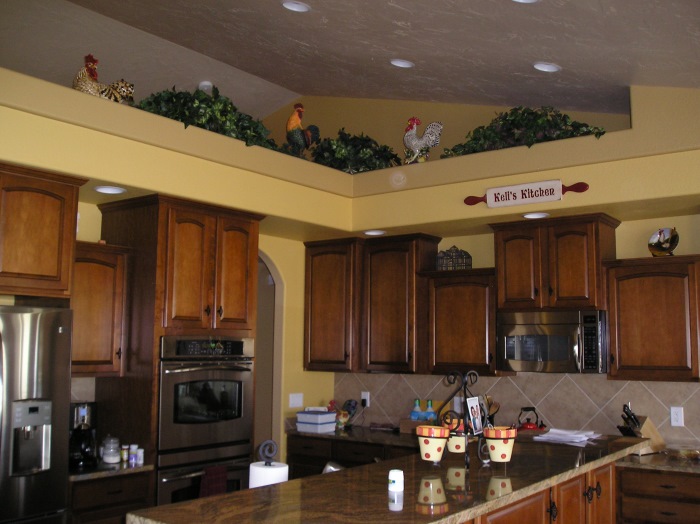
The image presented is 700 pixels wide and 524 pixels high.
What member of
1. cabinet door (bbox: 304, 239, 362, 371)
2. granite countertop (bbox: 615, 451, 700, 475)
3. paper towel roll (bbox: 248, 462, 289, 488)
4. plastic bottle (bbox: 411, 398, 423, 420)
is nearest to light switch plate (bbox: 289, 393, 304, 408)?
cabinet door (bbox: 304, 239, 362, 371)

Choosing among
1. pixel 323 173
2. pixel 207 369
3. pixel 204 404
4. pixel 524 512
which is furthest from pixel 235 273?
pixel 524 512

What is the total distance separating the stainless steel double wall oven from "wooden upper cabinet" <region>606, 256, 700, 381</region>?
241 cm

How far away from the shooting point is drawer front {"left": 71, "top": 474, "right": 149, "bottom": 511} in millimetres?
3854

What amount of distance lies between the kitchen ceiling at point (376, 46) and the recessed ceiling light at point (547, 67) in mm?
40

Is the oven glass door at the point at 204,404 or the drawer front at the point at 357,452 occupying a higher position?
the oven glass door at the point at 204,404

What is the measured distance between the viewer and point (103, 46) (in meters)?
5.23

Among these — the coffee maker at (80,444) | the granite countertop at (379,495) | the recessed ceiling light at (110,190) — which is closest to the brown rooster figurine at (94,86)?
the recessed ceiling light at (110,190)

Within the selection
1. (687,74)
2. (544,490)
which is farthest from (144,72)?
(544,490)

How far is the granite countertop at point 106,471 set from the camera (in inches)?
152

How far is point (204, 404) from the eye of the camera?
4578 millimetres

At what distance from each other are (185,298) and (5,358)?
3.96 feet

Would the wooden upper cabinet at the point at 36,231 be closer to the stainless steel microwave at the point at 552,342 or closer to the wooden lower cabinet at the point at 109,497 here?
the wooden lower cabinet at the point at 109,497

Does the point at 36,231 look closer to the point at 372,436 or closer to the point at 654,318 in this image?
the point at 372,436

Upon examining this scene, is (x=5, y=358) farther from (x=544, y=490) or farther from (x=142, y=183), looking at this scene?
(x=544, y=490)
